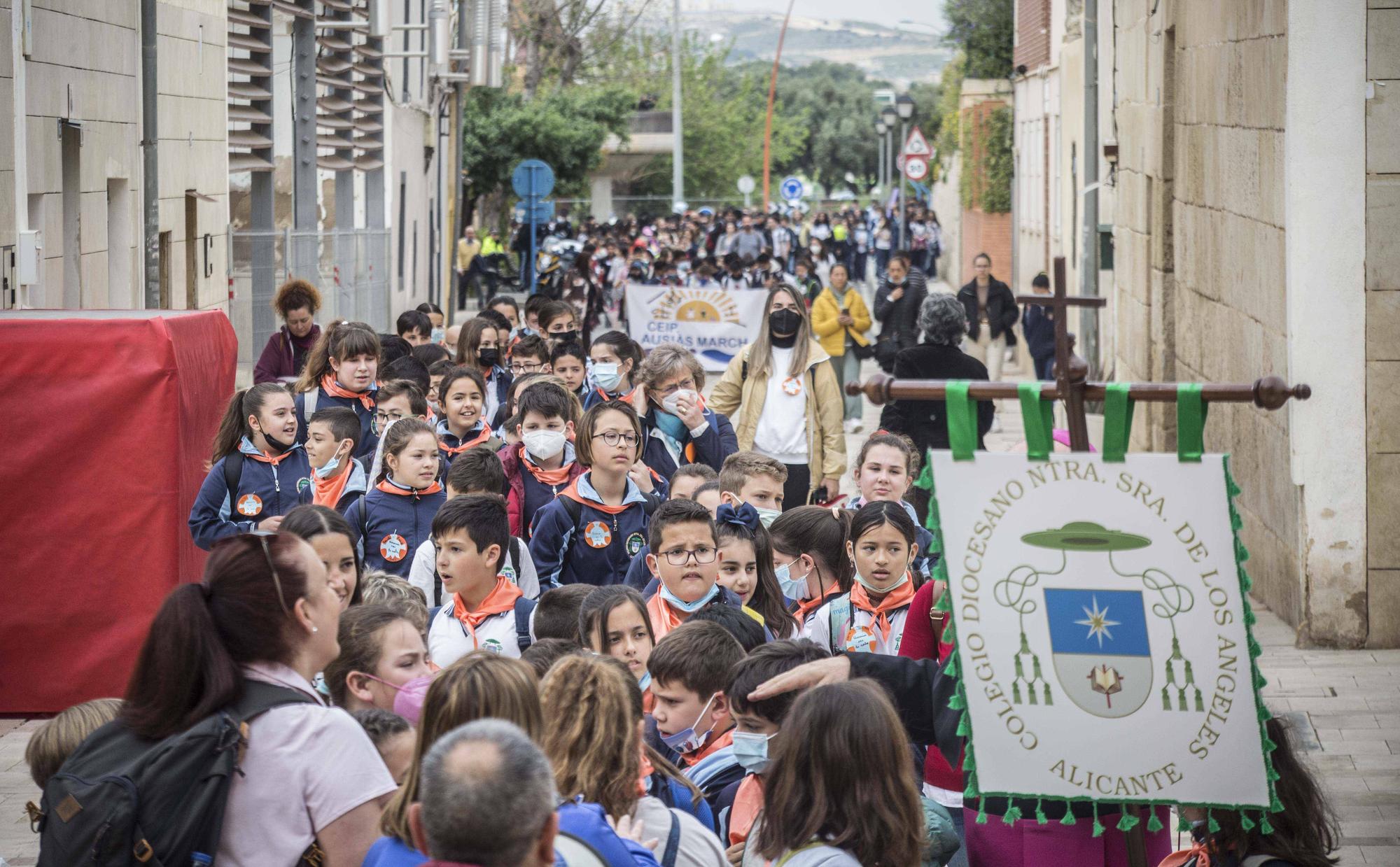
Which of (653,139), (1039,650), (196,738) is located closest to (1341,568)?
(1039,650)

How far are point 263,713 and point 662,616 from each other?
103 inches

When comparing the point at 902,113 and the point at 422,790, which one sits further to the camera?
the point at 902,113

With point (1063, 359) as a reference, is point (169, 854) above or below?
below

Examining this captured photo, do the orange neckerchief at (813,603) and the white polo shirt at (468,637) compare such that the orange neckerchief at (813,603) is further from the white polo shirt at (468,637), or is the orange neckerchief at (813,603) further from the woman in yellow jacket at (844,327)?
the woman in yellow jacket at (844,327)

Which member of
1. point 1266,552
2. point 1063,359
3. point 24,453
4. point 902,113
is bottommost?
point 1266,552

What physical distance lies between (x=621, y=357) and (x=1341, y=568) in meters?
4.28

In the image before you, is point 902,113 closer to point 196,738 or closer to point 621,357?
point 621,357

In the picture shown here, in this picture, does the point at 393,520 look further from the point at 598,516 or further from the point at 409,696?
the point at 409,696

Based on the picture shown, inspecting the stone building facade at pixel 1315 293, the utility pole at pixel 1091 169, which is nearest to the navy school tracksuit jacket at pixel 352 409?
the stone building facade at pixel 1315 293

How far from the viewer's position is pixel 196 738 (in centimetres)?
354

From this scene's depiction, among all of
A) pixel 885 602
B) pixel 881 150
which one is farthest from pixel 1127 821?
pixel 881 150

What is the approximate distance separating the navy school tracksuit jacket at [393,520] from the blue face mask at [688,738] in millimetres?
2843

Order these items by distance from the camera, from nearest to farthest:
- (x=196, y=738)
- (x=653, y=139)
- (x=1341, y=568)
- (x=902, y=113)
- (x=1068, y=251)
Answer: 1. (x=196, y=738)
2. (x=1341, y=568)
3. (x=1068, y=251)
4. (x=902, y=113)
5. (x=653, y=139)

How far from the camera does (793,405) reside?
33.7 ft
